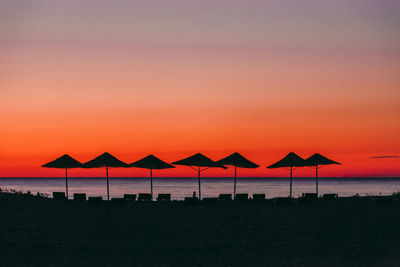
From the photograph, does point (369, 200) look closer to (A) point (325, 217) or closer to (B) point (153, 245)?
(A) point (325, 217)

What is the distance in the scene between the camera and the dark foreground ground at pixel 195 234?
64.1 ft

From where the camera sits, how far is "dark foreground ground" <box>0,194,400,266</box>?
19531 mm

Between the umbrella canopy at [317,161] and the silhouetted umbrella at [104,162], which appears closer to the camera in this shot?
the silhouetted umbrella at [104,162]

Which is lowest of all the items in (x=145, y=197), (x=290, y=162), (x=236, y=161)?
(x=145, y=197)

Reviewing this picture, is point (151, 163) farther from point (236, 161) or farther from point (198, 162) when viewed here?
point (236, 161)

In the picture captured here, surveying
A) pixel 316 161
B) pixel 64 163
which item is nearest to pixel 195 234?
pixel 64 163

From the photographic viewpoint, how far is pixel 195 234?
75.7ft

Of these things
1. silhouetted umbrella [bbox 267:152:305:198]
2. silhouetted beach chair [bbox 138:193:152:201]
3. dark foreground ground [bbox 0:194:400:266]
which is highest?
silhouetted umbrella [bbox 267:152:305:198]

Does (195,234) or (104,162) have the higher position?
(104,162)

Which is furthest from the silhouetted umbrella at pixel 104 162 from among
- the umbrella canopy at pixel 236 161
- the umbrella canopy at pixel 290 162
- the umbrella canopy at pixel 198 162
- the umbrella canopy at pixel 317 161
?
the umbrella canopy at pixel 317 161

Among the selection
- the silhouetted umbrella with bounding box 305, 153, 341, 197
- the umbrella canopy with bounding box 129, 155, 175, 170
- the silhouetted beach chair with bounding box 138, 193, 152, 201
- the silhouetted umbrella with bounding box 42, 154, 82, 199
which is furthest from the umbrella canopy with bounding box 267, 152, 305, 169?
the silhouetted umbrella with bounding box 42, 154, 82, 199

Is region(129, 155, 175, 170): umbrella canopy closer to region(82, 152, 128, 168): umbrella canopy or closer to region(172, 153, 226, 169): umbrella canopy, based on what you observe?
region(82, 152, 128, 168): umbrella canopy

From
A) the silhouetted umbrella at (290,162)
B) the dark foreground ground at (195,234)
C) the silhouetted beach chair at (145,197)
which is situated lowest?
the dark foreground ground at (195,234)

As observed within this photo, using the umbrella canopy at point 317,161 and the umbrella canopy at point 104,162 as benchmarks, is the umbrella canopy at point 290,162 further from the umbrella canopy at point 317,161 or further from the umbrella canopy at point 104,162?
the umbrella canopy at point 104,162
